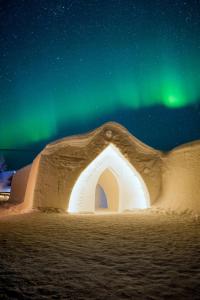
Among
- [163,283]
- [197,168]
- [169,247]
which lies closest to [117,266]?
[163,283]

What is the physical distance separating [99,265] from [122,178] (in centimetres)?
876

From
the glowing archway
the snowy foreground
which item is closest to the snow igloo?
the glowing archway

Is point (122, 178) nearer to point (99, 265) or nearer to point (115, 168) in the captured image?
point (115, 168)

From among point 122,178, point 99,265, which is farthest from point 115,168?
point 99,265

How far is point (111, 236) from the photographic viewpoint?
462 cm

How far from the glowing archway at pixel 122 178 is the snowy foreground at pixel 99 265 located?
16.5ft

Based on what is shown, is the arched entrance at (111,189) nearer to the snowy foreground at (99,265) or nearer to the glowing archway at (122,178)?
the glowing archway at (122,178)

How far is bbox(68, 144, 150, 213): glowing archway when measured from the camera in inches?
391

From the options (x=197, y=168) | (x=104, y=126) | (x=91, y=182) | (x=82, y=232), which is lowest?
(x=82, y=232)

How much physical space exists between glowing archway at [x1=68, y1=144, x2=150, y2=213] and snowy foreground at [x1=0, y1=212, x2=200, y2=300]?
16.5ft

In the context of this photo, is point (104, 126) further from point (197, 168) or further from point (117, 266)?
point (117, 266)

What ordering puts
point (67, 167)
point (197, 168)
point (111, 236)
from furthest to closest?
point (67, 167)
point (197, 168)
point (111, 236)

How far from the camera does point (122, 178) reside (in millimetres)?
11555

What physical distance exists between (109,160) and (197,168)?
160 inches
